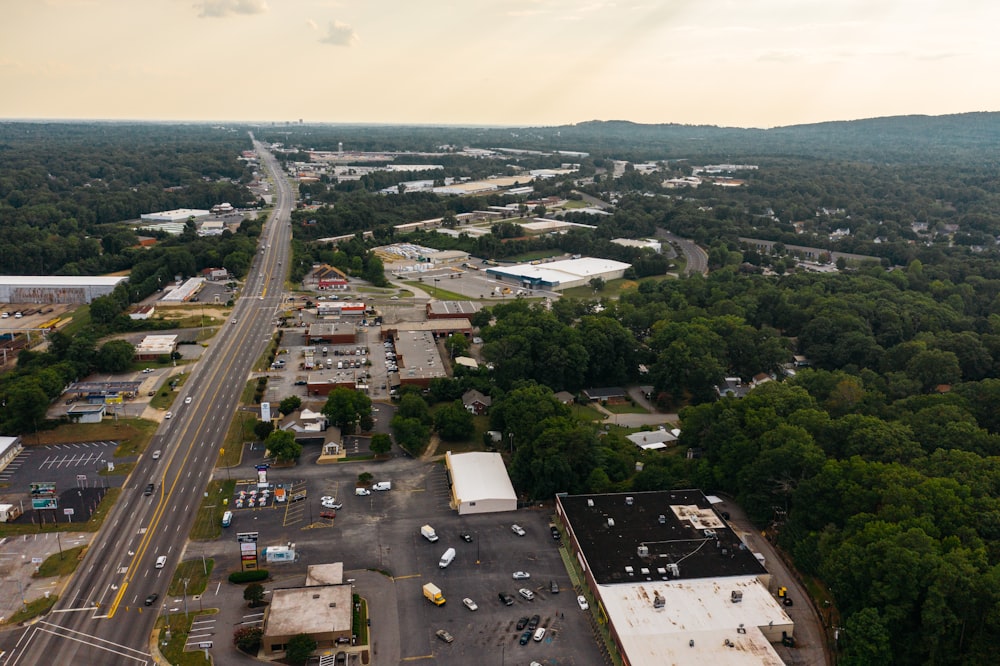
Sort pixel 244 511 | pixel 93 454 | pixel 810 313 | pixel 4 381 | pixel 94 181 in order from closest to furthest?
pixel 244 511 < pixel 93 454 < pixel 4 381 < pixel 810 313 < pixel 94 181

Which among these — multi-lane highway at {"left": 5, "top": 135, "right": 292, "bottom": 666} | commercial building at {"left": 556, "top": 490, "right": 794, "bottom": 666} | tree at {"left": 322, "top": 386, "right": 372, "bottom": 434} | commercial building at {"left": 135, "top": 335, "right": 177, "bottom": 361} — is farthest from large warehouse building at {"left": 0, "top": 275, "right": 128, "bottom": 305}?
commercial building at {"left": 556, "top": 490, "right": 794, "bottom": 666}

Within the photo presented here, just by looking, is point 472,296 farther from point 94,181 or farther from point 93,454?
point 94,181

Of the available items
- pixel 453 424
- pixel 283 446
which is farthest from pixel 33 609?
pixel 453 424

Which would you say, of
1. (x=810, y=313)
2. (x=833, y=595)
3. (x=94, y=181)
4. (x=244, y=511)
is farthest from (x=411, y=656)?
(x=94, y=181)

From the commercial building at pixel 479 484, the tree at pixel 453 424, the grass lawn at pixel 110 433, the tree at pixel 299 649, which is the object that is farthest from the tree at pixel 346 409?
the tree at pixel 299 649

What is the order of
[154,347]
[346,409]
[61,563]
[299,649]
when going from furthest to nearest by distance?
[154,347] → [346,409] → [61,563] → [299,649]

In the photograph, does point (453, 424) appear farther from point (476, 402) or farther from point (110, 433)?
point (110, 433)
